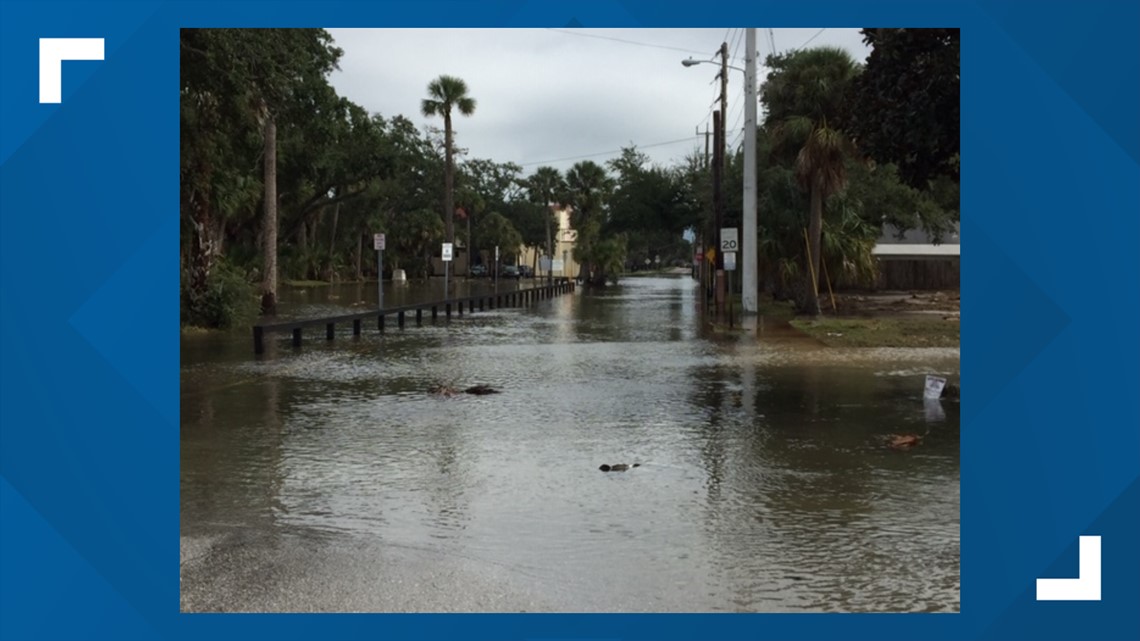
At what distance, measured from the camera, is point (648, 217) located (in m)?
51.3

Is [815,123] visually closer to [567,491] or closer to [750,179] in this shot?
[750,179]

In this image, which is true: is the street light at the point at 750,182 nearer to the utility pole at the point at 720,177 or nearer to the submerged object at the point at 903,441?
the utility pole at the point at 720,177

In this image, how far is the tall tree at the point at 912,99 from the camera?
45.0 ft

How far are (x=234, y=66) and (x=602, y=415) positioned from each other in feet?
34.1

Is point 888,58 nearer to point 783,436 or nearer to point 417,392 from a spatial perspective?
point 783,436

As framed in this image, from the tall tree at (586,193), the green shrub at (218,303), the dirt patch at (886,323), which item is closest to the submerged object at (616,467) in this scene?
the dirt patch at (886,323)

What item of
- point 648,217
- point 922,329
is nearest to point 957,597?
point 922,329

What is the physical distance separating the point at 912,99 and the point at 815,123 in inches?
754

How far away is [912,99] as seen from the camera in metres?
13.9
